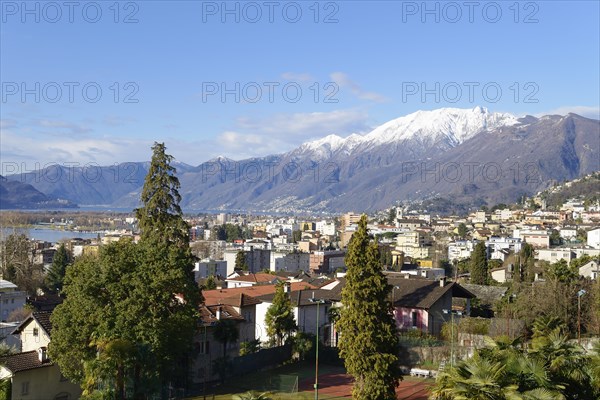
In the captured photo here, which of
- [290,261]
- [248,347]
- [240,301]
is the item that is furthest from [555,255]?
[248,347]

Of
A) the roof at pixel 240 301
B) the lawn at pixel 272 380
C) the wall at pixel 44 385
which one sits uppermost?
the roof at pixel 240 301

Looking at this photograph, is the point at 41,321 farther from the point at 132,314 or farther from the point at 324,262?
the point at 324,262

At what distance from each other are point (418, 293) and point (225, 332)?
41.3 ft

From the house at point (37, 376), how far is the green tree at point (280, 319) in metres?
11.3

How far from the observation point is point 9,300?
52594 millimetres

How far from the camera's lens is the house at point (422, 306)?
39.4 meters

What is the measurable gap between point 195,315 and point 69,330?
477 cm

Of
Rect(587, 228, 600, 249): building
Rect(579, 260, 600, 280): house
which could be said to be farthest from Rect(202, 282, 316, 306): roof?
Rect(587, 228, 600, 249): building

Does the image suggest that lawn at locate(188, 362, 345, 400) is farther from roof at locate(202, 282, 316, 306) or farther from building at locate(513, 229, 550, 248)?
building at locate(513, 229, 550, 248)

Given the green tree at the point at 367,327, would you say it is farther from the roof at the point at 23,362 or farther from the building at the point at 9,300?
the building at the point at 9,300

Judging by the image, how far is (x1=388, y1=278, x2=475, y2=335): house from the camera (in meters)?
39.4

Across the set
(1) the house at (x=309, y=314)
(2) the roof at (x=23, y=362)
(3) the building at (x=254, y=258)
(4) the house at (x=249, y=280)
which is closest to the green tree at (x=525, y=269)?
(4) the house at (x=249, y=280)

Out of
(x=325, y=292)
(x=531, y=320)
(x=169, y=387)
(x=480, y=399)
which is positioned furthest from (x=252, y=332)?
(x=480, y=399)

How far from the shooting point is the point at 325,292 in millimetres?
42969
